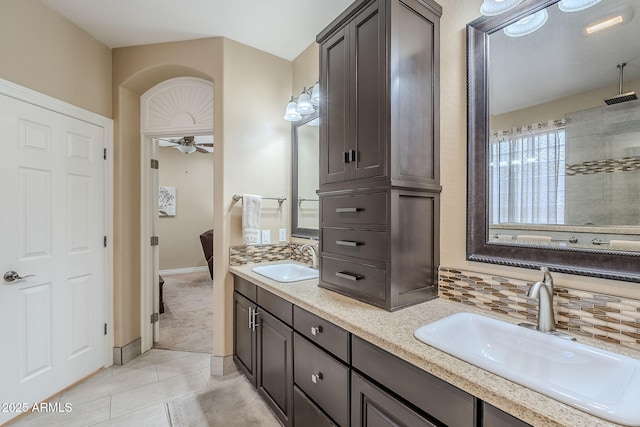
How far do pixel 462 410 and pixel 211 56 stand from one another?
276 cm

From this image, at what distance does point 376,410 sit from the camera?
3.50 feet

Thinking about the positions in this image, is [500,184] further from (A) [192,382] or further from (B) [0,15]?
(B) [0,15]

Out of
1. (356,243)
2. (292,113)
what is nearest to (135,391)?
(356,243)

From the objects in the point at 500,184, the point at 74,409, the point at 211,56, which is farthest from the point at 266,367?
the point at 211,56

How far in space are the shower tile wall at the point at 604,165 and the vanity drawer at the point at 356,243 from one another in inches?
28.8

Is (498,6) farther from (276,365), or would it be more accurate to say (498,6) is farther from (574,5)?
(276,365)

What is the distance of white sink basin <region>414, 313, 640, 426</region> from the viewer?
66 cm

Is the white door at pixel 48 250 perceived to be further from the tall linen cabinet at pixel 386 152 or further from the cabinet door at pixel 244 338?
the tall linen cabinet at pixel 386 152

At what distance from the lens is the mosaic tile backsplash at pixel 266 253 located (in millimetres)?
2416

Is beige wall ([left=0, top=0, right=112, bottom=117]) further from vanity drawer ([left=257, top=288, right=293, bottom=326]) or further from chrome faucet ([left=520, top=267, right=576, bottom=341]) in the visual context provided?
chrome faucet ([left=520, top=267, right=576, bottom=341])

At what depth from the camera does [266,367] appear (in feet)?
6.19

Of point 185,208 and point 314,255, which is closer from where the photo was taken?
point 314,255

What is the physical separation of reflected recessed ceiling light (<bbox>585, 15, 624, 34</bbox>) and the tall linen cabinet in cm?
59

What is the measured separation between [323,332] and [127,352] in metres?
2.23
